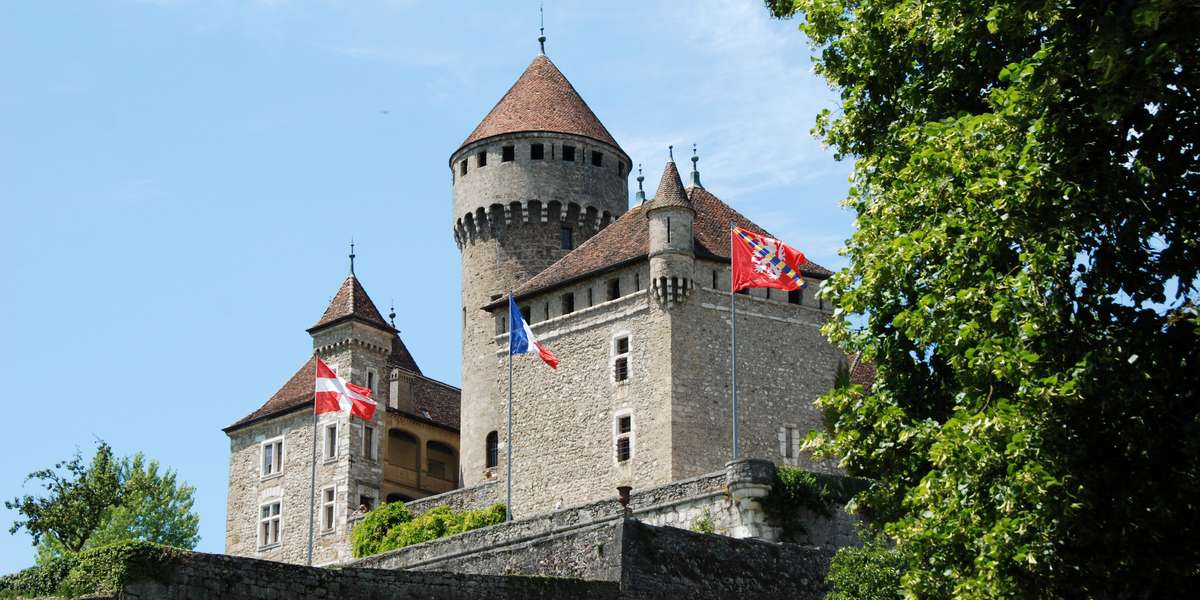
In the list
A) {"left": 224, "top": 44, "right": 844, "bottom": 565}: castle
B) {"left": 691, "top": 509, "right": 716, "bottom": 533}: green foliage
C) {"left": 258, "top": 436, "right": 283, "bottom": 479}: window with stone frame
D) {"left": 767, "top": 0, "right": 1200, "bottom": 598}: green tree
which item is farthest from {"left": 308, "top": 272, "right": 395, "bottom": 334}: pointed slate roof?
{"left": 767, "top": 0, "right": 1200, "bottom": 598}: green tree

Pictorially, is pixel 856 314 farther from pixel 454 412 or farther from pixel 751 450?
pixel 454 412

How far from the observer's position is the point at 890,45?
74.4 feet

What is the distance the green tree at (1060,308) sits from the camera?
1825 cm

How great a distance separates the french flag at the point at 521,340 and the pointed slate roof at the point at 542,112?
34.9 feet

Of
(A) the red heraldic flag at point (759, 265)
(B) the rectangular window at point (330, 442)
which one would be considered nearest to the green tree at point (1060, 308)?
(A) the red heraldic flag at point (759, 265)

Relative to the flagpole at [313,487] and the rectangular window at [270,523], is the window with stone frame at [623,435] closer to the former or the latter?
the flagpole at [313,487]

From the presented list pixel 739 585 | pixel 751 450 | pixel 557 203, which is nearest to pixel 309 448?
pixel 557 203

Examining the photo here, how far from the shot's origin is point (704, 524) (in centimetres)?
4069

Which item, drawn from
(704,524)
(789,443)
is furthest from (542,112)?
(704,524)

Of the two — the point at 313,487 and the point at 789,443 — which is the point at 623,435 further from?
the point at 313,487

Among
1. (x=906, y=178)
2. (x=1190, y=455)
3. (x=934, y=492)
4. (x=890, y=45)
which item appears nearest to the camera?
(x=1190, y=455)

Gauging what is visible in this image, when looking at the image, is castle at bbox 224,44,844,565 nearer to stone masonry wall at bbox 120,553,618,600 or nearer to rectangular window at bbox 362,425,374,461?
rectangular window at bbox 362,425,374,461

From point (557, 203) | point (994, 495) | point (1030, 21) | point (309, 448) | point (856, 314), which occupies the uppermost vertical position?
point (557, 203)

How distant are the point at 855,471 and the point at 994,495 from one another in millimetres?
3020
